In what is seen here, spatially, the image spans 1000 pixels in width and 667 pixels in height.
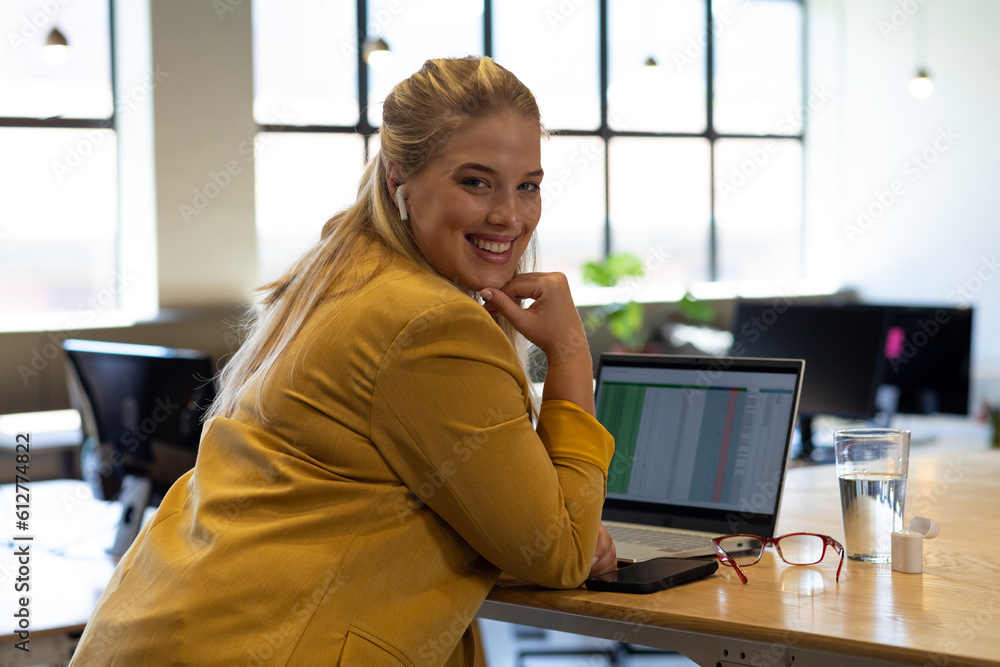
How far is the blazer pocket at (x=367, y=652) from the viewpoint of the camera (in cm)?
120

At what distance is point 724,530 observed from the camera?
165cm

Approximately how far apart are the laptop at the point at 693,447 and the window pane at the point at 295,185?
4706 millimetres

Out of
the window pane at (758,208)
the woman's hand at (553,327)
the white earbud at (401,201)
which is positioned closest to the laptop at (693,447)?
the woman's hand at (553,327)

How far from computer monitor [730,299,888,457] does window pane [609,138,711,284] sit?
4.40m

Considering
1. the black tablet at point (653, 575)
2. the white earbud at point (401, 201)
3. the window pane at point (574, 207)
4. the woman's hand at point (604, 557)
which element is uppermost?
the window pane at point (574, 207)

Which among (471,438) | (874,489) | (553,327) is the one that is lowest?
(874,489)

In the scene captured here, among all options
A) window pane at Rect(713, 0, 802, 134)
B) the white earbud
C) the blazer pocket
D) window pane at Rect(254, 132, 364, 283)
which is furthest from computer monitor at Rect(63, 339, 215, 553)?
window pane at Rect(713, 0, 802, 134)

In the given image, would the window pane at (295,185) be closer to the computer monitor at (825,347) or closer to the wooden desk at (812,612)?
the computer monitor at (825,347)

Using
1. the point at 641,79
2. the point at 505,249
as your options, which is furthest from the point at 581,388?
the point at 641,79

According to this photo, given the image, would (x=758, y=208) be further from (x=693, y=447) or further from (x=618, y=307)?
(x=693, y=447)

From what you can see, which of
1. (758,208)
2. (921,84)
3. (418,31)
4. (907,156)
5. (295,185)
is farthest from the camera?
(758,208)

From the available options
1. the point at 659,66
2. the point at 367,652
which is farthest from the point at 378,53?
the point at 367,652

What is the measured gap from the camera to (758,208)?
880 centimetres

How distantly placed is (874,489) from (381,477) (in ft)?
2.41
